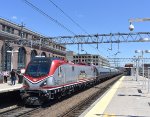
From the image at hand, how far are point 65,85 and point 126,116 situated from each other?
9.43 meters

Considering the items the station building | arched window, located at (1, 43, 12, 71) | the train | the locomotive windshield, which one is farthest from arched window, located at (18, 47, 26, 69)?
the locomotive windshield

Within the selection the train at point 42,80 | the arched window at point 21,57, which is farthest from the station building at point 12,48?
the train at point 42,80

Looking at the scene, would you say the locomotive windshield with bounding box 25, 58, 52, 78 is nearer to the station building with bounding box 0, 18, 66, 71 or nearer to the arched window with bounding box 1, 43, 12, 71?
the station building with bounding box 0, 18, 66, 71

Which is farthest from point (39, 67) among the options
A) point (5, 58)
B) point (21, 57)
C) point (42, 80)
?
point (21, 57)

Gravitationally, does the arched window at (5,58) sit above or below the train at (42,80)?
above

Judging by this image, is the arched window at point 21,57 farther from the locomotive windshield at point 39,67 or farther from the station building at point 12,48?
the locomotive windshield at point 39,67

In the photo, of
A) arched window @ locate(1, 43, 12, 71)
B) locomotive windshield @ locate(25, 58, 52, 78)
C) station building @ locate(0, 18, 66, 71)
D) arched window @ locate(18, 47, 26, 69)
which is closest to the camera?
locomotive windshield @ locate(25, 58, 52, 78)

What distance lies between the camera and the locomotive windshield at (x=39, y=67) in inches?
844

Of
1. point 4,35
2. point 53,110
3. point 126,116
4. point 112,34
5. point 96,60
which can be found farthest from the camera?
point 96,60

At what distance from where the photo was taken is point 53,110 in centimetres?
1925

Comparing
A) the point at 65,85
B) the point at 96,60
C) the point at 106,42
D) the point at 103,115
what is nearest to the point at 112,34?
the point at 106,42

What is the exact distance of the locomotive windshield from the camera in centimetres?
2144

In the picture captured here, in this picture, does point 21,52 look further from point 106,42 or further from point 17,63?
point 106,42

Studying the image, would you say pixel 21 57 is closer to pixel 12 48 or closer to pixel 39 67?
pixel 12 48
